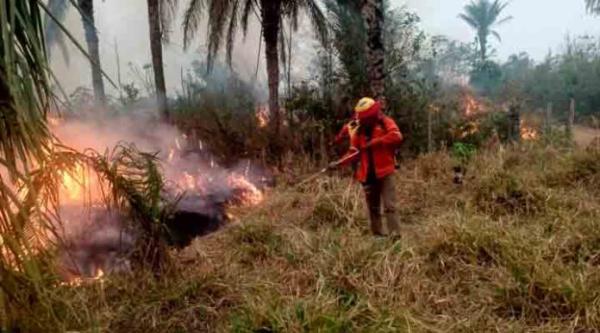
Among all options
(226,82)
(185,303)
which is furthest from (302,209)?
(226,82)

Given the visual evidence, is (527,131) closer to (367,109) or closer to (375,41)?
(375,41)

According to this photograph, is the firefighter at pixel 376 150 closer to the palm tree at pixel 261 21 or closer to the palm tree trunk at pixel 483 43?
the palm tree at pixel 261 21

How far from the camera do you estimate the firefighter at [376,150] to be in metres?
5.96

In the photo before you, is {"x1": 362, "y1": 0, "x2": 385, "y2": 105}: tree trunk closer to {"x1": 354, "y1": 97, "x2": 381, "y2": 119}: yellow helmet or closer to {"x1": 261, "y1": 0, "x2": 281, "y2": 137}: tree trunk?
{"x1": 261, "y1": 0, "x2": 281, "y2": 137}: tree trunk

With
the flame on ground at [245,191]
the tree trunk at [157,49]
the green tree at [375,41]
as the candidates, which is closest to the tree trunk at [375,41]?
the green tree at [375,41]

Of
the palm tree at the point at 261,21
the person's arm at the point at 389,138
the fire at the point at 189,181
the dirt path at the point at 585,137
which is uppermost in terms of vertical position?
the palm tree at the point at 261,21

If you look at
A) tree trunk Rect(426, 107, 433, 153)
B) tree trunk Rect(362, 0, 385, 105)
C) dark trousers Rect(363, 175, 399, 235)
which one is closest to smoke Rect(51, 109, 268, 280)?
dark trousers Rect(363, 175, 399, 235)

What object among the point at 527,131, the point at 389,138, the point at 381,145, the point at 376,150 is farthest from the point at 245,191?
the point at 527,131

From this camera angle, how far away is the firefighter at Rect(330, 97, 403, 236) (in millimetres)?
5961

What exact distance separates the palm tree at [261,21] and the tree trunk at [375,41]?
3.74 meters

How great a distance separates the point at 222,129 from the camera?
45.2 ft

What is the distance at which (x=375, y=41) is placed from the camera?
32.2ft

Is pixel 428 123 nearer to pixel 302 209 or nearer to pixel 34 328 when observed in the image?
pixel 302 209

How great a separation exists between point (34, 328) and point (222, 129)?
34.6 ft
